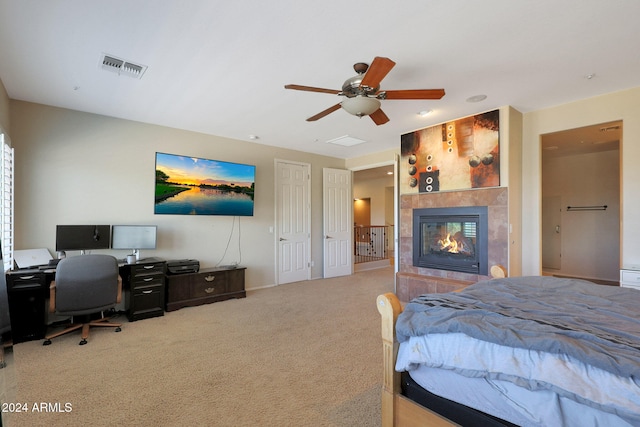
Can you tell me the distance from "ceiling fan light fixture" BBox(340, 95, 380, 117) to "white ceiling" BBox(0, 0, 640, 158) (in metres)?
0.41

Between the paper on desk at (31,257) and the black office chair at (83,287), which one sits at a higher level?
the paper on desk at (31,257)

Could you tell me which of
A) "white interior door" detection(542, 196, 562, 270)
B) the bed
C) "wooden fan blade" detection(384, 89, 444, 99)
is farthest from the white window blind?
"white interior door" detection(542, 196, 562, 270)

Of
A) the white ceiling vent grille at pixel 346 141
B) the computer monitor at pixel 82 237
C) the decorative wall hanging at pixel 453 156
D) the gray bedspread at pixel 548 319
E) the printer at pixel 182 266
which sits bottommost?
the printer at pixel 182 266

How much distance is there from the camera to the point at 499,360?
123 cm

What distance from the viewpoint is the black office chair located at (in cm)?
294

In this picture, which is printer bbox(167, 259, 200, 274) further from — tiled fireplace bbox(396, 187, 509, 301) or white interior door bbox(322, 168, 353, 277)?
tiled fireplace bbox(396, 187, 509, 301)

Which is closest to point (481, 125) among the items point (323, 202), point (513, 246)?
point (513, 246)

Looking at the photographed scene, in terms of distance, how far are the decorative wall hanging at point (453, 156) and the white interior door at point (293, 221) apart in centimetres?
213

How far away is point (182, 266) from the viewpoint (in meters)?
4.29

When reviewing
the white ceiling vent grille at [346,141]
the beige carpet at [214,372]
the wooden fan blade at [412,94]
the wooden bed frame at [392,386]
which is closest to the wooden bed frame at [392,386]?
the wooden bed frame at [392,386]

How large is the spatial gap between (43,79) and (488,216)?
5.43 meters

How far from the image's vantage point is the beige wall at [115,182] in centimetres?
357

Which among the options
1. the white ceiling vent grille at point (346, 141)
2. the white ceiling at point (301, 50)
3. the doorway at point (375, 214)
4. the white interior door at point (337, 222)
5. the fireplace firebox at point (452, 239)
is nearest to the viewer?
the white ceiling at point (301, 50)

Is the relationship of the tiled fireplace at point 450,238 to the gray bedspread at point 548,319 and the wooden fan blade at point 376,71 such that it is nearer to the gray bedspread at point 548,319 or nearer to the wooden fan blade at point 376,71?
the gray bedspread at point 548,319
